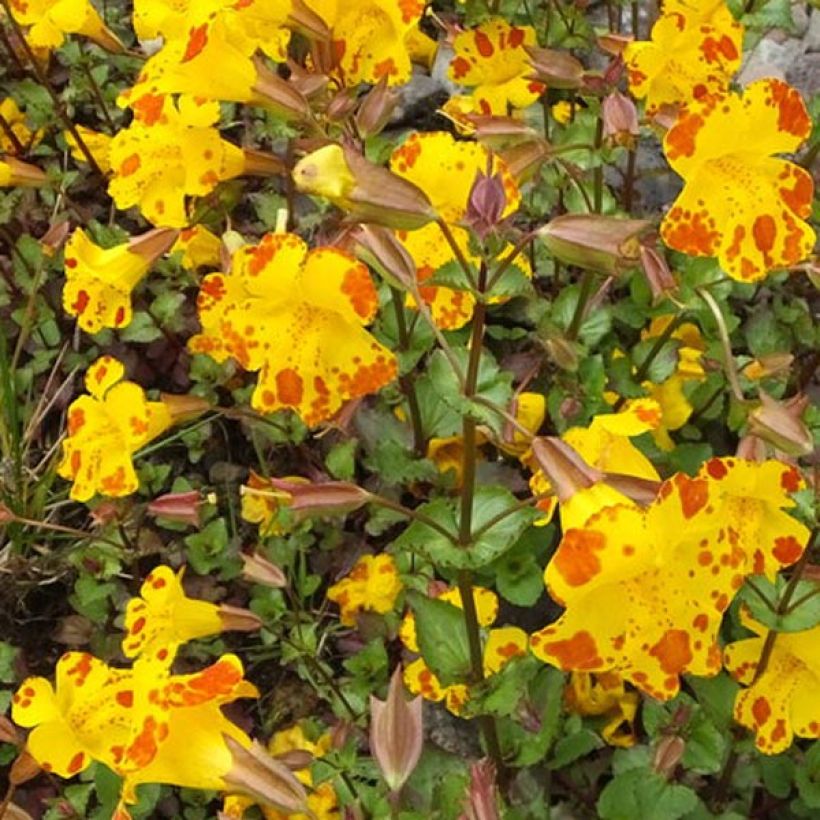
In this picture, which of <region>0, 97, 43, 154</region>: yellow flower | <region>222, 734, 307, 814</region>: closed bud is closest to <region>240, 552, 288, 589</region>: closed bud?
<region>222, 734, 307, 814</region>: closed bud

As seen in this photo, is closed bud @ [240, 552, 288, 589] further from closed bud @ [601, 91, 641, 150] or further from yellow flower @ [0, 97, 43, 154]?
yellow flower @ [0, 97, 43, 154]

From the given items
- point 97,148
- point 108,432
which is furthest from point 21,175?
point 108,432

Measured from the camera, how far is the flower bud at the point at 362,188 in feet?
5.21

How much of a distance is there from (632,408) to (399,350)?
497 millimetres

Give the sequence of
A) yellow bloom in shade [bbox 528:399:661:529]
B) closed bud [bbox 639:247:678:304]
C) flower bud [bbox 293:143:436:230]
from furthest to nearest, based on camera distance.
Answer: closed bud [bbox 639:247:678:304]
yellow bloom in shade [bbox 528:399:661:529]
flower bud [bbox 293:143:436:230]

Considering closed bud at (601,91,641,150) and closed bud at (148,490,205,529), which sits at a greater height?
closed bud at (601,91,641,150)

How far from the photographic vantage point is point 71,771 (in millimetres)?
1799

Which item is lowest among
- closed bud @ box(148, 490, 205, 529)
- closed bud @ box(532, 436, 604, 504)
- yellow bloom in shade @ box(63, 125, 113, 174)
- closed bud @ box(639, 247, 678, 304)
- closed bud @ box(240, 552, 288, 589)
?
closed bud @ box(148, 490, 205, 529)

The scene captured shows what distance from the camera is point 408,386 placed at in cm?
251

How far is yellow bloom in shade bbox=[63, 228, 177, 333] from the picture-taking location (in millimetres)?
2395

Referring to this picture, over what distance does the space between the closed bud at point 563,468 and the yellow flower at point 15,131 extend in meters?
2.13

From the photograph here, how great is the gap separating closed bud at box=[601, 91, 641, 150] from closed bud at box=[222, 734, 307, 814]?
1130 millimetres

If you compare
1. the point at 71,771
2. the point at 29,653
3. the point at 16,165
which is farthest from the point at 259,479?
the point at 16,165

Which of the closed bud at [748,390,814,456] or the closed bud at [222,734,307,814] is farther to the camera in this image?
the closed bud at [748,390,814,456]
